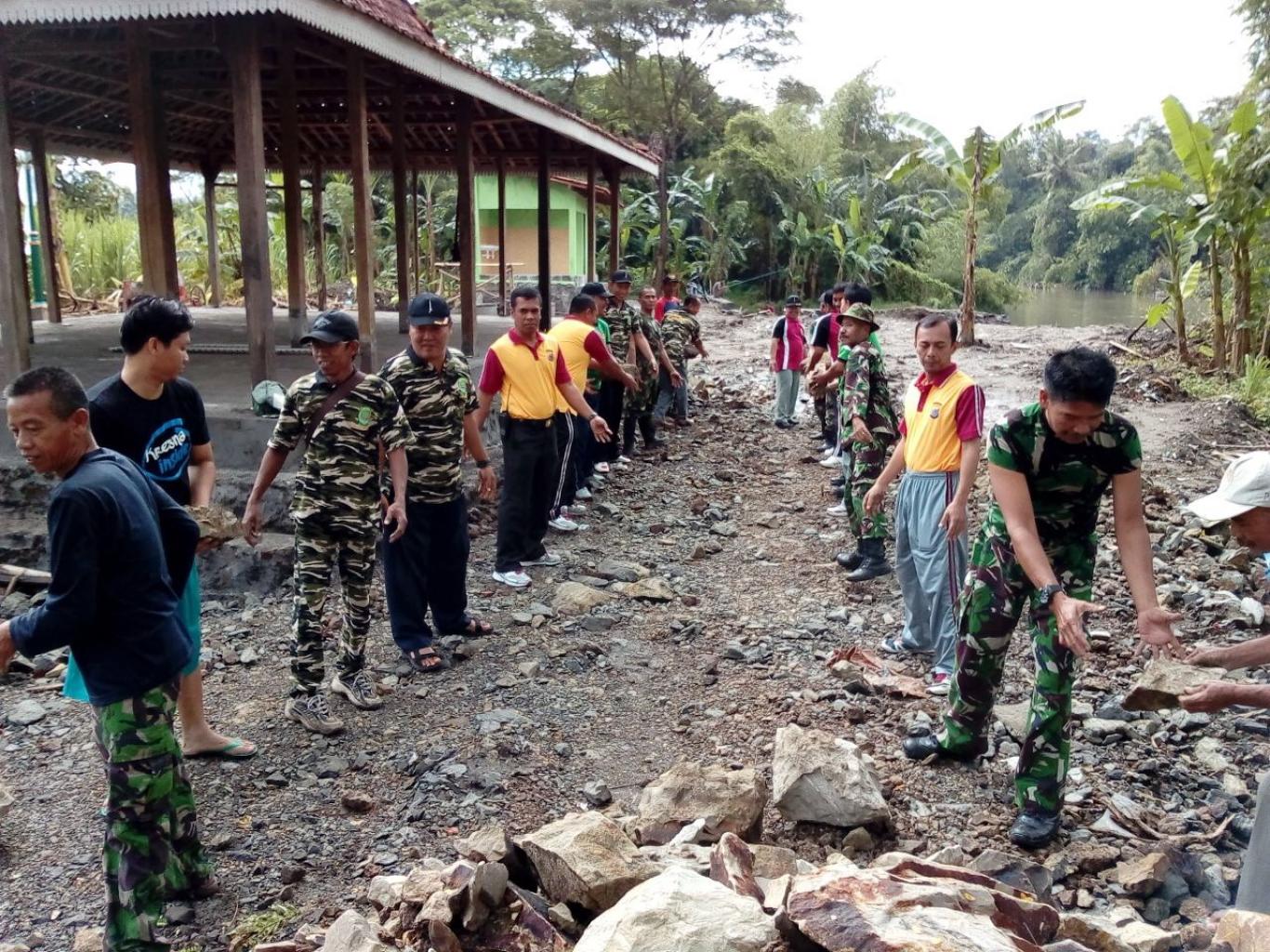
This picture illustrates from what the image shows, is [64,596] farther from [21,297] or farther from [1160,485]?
[1160,485]

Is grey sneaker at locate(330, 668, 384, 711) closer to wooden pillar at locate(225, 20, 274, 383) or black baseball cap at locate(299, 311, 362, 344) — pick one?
black baseball cap at locate(299, 311, 362, 344)

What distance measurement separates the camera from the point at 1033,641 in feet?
11.5

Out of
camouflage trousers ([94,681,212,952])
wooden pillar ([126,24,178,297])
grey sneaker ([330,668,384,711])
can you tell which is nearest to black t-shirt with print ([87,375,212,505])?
camouflage trousers ([94,681,212,952])

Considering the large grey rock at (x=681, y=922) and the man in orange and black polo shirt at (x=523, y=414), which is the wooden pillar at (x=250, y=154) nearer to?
the man in orange and black polo shirt at (x=523, y=414)

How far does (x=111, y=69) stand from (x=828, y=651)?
31.7 feet

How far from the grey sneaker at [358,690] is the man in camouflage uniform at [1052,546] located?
103 inches

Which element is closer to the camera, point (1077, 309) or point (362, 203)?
point (362, 203)

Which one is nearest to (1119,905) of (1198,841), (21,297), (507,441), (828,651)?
(1198,841)

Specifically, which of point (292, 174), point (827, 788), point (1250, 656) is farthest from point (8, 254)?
point (1250, 656)

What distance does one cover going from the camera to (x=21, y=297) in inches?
303

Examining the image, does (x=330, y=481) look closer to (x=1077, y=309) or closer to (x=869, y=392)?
(x=869, y=392)

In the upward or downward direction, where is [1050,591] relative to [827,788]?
upward

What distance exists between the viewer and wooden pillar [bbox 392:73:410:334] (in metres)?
9.79

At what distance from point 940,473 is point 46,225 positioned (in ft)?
43.1
